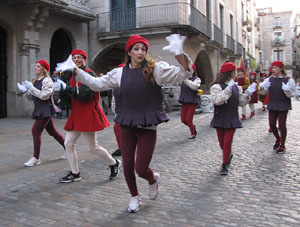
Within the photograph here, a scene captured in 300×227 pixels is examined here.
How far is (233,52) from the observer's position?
26.1m

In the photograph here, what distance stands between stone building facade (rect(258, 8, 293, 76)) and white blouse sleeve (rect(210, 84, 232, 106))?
5757 centimetres

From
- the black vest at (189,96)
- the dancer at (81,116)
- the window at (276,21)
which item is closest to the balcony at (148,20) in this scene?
the black vest at (189,96)

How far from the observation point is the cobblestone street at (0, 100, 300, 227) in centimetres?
314

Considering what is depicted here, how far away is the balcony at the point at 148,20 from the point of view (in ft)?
50.7

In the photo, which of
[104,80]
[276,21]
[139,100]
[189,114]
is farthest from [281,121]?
[276,21]

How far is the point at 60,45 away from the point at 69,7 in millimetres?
2360

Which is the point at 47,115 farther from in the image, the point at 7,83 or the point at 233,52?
the point at 233,52

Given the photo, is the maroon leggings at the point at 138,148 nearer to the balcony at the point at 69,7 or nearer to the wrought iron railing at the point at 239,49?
the balcony at the point at 69,7

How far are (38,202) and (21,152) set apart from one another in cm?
293

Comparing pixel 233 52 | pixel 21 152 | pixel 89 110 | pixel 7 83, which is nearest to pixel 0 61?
pixel 7 83

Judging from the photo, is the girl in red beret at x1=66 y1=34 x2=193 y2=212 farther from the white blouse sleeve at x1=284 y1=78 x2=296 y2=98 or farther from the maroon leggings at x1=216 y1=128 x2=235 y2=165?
the white blouse sleeve at x1=284 y1=78 x2=296 y2=98

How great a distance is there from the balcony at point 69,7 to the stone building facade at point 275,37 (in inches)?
1916

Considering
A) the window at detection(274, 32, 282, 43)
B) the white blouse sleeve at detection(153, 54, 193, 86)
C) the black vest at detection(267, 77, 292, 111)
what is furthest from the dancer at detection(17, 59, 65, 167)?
the window at detection(274, 32, 282, 43)

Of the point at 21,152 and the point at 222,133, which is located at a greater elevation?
the point at 222,133
